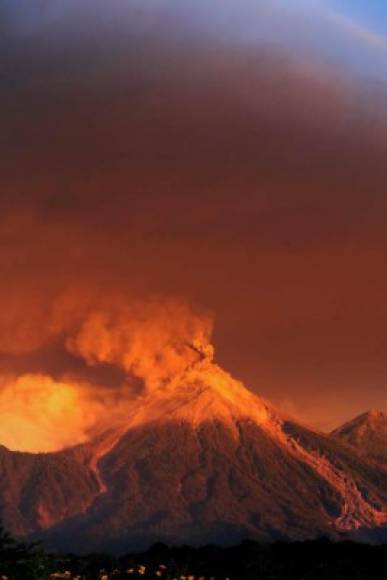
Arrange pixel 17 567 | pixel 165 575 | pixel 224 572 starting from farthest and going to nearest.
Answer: pixel 224 572, pixel 165 575, pixel 17 567

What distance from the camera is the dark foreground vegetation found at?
63.7 ft

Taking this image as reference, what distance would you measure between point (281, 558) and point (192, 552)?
259 cm

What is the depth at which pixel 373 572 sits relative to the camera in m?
21.6

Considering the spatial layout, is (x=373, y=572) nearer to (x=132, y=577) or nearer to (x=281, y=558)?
(x=281, y=558)

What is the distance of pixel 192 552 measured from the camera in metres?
24.5

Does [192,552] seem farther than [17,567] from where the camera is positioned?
Yes

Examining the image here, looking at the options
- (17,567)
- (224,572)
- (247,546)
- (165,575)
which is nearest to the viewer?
(17,567)

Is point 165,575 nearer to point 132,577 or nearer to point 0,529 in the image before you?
point 132,577

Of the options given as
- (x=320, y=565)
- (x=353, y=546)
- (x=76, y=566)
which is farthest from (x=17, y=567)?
(x=353, y=546)

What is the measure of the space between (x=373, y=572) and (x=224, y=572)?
2.92 metres

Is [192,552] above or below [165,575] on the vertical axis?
above

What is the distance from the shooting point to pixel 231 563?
22.3 m

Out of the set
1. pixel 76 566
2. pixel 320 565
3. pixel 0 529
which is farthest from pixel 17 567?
pixel 320 565

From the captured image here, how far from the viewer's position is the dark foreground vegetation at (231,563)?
19.4 metres
